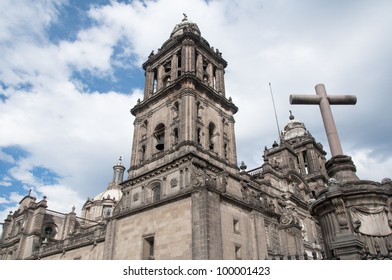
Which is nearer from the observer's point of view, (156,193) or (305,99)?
(305,99)

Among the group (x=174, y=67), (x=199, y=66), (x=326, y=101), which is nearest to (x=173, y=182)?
(x=174, y=67)

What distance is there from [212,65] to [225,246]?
63.8 feet

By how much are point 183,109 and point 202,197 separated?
346 inches

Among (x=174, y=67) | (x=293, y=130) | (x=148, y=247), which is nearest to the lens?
(x=148, y=247)

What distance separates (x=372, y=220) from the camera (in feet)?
30.3

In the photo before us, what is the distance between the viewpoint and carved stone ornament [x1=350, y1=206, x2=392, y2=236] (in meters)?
9.10

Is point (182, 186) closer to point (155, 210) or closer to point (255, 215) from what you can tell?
point (155, 210)

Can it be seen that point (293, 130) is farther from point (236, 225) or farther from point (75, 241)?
point (75, 241)

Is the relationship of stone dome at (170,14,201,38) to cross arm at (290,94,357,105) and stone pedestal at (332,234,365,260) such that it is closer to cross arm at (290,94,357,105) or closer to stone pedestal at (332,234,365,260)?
cross arm at (290,94,357,105)

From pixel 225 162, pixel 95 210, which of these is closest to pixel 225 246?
pixel 225 162

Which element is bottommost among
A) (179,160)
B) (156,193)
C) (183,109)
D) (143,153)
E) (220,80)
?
(156,193)

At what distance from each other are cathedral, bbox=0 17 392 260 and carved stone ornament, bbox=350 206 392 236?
0.03 meters

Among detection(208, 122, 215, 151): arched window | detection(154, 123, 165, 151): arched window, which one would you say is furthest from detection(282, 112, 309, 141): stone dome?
detection(154, 123, 165, 151): arched window

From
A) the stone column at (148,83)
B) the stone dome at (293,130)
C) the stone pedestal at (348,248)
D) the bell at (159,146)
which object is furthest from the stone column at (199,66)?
the stone dome at (293,130)
